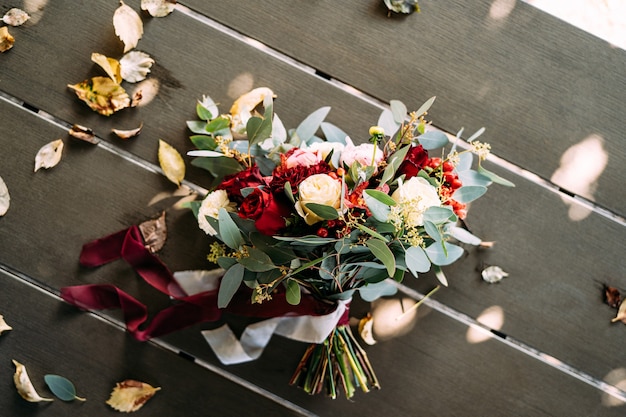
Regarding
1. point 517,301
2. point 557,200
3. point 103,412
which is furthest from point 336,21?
point 103,412

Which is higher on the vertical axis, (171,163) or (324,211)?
(324,211)

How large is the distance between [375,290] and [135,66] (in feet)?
2.55

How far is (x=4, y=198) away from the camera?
128 cm

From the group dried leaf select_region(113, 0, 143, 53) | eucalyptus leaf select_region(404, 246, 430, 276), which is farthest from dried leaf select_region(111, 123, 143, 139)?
eucalyptus leaf select_region(404, 246, 430, 276)

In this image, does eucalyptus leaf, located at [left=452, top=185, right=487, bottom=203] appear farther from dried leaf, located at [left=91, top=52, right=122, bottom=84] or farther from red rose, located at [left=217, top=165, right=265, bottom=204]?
dried leaf, located at [left=91, top=52, right=122, bottom=84]

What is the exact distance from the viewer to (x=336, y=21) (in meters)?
1.26

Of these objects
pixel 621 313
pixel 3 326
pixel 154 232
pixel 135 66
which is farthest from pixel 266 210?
pixel 621 313

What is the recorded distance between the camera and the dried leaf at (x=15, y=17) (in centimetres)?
126

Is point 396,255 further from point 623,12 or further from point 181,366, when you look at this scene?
point 623,12

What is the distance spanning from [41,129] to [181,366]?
67 centimetres

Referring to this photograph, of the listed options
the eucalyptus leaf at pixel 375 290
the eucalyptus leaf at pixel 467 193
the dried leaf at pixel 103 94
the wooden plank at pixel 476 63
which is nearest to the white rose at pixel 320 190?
the eucalyptus leaf at pixel 467 193

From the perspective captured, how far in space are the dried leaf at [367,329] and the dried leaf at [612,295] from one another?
0.57 metres

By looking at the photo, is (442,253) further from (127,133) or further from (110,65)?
(110,65)

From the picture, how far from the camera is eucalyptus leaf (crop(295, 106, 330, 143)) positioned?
120 centimetres
